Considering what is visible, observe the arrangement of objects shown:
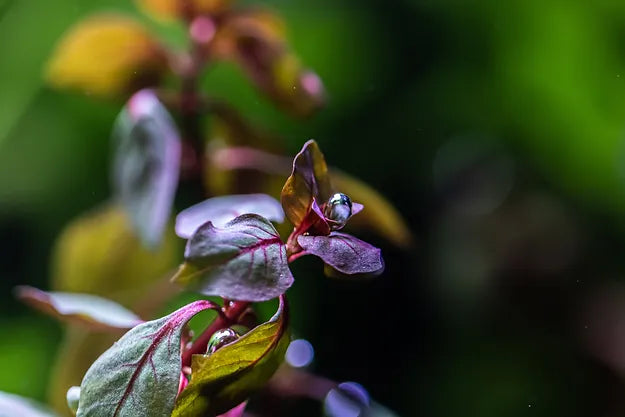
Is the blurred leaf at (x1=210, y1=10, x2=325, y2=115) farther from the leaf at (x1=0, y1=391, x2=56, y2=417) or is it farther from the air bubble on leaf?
the leaf at (x1=0, y1=391, x2=56, y2=417)

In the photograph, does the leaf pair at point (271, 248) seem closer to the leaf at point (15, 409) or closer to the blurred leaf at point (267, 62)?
the leaf at point (15, 409)

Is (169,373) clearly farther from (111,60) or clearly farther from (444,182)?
(444,182)

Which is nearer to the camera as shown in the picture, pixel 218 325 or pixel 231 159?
pixel 218 325

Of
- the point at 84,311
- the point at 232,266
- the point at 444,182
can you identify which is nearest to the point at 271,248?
the point at 232,266

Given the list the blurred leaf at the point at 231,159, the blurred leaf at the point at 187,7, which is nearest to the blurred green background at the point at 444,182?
the blurred leaf at the point at 231,159

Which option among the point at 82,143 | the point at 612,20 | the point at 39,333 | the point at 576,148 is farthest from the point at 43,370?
the point at 612,20
